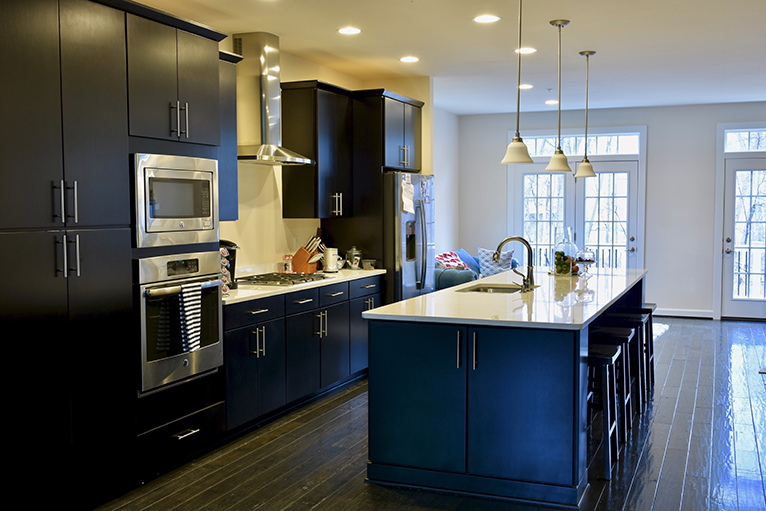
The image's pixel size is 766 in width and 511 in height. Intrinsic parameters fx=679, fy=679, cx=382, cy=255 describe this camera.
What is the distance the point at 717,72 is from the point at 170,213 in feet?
17.2

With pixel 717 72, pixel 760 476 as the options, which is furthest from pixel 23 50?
pixel 717 72

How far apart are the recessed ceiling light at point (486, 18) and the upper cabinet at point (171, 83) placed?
1.70 meters

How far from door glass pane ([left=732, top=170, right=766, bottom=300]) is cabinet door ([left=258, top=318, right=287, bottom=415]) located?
635cm

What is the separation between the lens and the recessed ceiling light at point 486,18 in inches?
170

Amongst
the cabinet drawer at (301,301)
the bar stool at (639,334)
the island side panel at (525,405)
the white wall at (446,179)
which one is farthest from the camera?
the white wall at (446,179)

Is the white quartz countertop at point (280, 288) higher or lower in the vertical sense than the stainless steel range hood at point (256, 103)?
lower

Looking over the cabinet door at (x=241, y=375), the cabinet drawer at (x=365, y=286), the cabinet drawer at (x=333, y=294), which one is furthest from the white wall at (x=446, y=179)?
the cabinet door at (x=241, y=375)

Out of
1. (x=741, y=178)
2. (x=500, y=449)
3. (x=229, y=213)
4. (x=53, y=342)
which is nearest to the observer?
(x=53, y=342)

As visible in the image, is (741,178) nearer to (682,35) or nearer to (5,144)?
(682,35)

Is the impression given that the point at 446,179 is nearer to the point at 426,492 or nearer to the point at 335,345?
the point at 335,345

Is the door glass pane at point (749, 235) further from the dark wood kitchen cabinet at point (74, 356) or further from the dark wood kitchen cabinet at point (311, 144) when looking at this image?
the dark wood kitchen cabinet at point (74, 356)

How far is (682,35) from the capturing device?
4863mm

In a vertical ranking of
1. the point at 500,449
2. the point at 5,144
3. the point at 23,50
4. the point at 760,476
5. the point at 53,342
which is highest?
the point at 23,50

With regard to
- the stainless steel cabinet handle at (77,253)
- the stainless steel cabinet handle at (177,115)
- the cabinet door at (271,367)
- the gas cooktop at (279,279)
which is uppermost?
the stainless steel cabinet handle at (177,115)
